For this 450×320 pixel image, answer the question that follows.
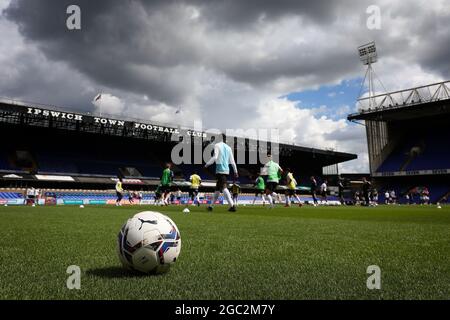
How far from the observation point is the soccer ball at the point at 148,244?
2.86 metres

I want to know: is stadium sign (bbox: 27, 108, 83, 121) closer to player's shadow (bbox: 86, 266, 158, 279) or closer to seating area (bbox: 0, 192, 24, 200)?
seating area (bbox: 0, 192, 24, 200)

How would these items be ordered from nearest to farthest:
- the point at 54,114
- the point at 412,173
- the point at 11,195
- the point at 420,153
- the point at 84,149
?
the point at 11,195 < the point at 54,114 < the point at 84,149 < the point at 412,173 < the point at 420,153

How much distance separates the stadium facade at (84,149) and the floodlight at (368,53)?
16344mm

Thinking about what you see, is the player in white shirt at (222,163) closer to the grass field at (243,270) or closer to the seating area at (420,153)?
the grass field at (243,270)

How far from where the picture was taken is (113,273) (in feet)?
9.71

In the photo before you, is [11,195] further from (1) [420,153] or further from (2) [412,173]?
(1) [420,153]

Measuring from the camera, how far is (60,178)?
3609cm

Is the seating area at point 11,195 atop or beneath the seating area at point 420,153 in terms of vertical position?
beneath

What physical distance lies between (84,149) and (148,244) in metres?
42.7

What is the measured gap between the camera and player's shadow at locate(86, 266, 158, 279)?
2.85 metres

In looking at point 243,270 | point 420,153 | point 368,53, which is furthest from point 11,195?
point 420,153

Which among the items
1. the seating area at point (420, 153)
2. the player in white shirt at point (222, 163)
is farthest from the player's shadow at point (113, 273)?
the seating area at point (420, 153)

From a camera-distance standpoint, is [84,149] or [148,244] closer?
[148,244]

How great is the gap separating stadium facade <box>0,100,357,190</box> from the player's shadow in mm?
32181
